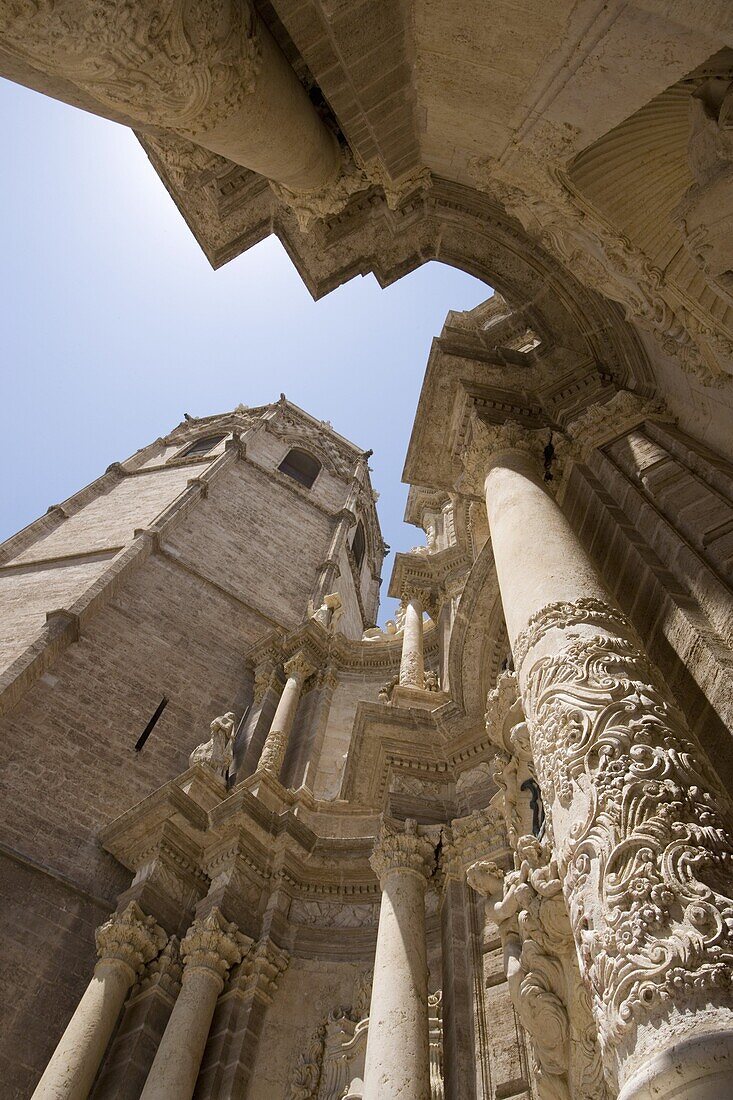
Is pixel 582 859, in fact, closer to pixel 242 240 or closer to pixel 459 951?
pixel 459 951

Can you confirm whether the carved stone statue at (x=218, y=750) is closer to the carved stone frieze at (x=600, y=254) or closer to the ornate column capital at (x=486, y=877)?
the ornate column capital at (x=486, y=877)

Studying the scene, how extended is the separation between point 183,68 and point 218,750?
9.18 metres

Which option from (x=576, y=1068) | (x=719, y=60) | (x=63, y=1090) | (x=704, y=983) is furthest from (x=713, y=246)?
(x=63, y=1090)

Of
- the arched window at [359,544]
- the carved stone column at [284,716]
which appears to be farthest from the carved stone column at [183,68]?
the arched window at [359,544]

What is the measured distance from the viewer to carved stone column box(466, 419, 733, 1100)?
208 cm

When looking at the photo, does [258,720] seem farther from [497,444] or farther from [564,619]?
[564,619]

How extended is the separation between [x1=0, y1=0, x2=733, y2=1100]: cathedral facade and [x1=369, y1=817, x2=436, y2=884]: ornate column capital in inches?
1.3

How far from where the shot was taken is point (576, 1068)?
3.19 metres

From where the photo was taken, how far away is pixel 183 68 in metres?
4.04

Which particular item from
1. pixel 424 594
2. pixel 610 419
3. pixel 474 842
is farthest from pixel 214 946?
pixel 424 594

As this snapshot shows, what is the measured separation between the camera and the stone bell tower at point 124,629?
31.1 ft

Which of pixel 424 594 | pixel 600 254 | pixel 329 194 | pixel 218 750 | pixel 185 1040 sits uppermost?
pixel 424 594

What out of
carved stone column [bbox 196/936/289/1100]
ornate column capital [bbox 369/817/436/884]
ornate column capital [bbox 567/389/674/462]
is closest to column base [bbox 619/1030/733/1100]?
ornate column capital [bbox 369/817/436/884]

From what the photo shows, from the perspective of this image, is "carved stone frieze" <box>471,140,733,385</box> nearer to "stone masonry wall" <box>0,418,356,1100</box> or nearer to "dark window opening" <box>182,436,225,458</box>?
"stone masonry wall" <box>0,418,356,1100</box>
